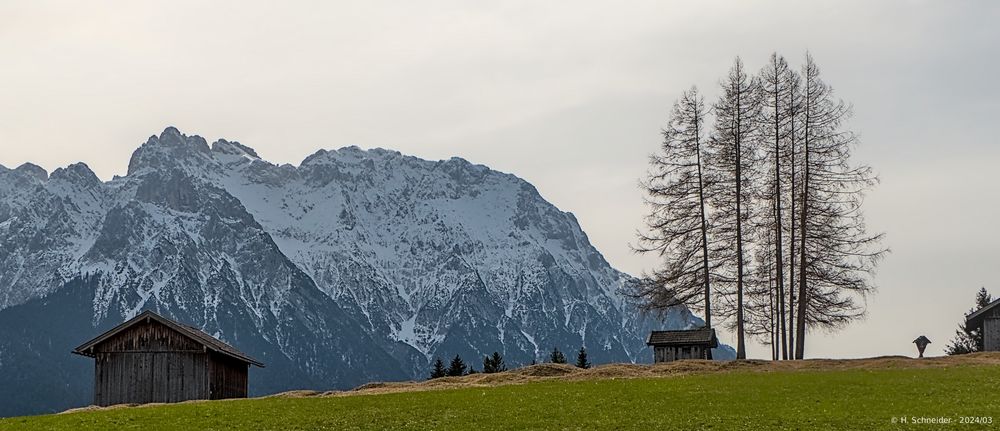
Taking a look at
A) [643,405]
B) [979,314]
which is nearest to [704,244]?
[979,314]

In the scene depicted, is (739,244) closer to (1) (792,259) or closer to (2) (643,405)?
(1) (792,259)

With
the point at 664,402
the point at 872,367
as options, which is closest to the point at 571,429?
the point at 664,402

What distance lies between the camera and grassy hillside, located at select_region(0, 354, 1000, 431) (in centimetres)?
3862

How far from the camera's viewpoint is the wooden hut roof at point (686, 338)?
73.5 m

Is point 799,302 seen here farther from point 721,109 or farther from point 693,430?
point 693,430

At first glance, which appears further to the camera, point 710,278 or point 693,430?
point 710,278

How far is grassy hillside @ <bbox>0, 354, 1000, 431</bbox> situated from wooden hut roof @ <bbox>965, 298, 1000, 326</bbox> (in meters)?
20.5

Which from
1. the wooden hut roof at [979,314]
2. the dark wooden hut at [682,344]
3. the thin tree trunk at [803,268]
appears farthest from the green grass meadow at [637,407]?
the wooden hut roof at [979,314]

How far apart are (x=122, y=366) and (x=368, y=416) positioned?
3200 cm

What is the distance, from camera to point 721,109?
6944 cm

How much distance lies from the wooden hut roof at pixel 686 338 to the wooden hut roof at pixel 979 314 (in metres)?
17.5

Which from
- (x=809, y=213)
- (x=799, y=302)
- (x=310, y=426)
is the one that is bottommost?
(x=310, y=426)

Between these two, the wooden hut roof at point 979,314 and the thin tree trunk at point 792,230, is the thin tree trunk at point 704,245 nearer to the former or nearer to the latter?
the thin tree trunk at point 792,230

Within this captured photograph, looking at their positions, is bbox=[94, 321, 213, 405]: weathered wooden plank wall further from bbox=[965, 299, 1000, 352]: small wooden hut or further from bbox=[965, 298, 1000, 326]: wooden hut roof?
bbox=[965, 299, 1000, 352]: small wooden hut
